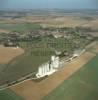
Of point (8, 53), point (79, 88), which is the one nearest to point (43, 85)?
point (79, 88)

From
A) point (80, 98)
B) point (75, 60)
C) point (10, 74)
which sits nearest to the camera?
point (80, 98)

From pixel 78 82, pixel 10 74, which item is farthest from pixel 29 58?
pixel 78 82

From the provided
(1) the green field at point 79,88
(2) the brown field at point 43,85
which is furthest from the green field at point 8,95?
(1) the green field at point 79,88

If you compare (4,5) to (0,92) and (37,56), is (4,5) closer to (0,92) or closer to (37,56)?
(37,56)

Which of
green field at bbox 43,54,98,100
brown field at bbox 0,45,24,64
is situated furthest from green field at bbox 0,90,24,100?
brown field at bbox 0,45,24,64

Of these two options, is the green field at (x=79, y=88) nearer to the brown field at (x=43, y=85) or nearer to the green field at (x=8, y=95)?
the brown field at (x=43, y=85)

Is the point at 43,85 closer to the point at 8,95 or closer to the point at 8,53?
the point at 8,95

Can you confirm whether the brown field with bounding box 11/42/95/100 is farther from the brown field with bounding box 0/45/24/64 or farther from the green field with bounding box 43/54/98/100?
the brown field with bounding box 0/45/24/64

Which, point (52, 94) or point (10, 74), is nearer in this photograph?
point (52, 94)
